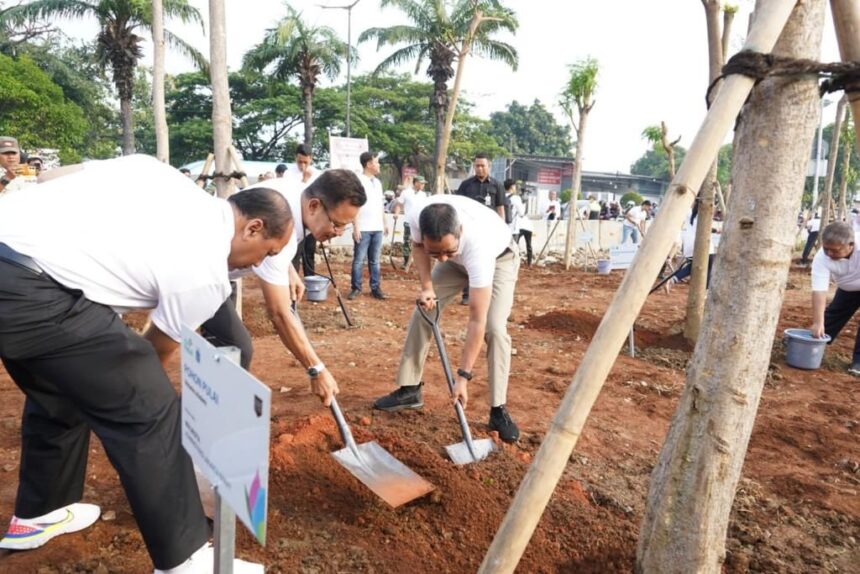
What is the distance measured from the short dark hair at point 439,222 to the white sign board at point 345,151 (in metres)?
7.82

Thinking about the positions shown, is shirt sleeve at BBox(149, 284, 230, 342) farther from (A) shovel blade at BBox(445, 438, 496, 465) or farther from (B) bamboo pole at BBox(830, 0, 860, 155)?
(B) bamboo pole at BBox(830, 0, 860, 155)

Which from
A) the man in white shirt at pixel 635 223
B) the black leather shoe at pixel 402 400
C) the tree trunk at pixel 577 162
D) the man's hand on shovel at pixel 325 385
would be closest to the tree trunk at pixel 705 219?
the black leather shoe at pixel 402 400

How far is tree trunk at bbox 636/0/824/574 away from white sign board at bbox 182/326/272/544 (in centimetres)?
132

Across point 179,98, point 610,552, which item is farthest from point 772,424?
point 179,98

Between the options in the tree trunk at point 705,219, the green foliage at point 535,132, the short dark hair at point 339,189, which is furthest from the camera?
the green foliage at point 535,132

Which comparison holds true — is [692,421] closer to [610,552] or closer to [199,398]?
[610,552]

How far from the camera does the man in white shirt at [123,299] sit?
5.49 feet

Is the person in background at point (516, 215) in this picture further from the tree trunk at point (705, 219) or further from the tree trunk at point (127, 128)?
the tree trunk at point (127, 128)

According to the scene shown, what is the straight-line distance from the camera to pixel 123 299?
178 centimetres

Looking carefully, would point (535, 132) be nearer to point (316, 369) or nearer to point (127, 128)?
point (127, 128)

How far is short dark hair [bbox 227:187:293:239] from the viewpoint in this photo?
75.9 inches

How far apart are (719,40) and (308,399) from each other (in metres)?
4.39

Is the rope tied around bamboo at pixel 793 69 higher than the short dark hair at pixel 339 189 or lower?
higher

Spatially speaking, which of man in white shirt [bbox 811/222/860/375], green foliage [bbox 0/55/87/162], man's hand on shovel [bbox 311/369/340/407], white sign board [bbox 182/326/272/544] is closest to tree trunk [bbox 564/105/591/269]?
man in white shirt [bbox 811/222/860/375]
